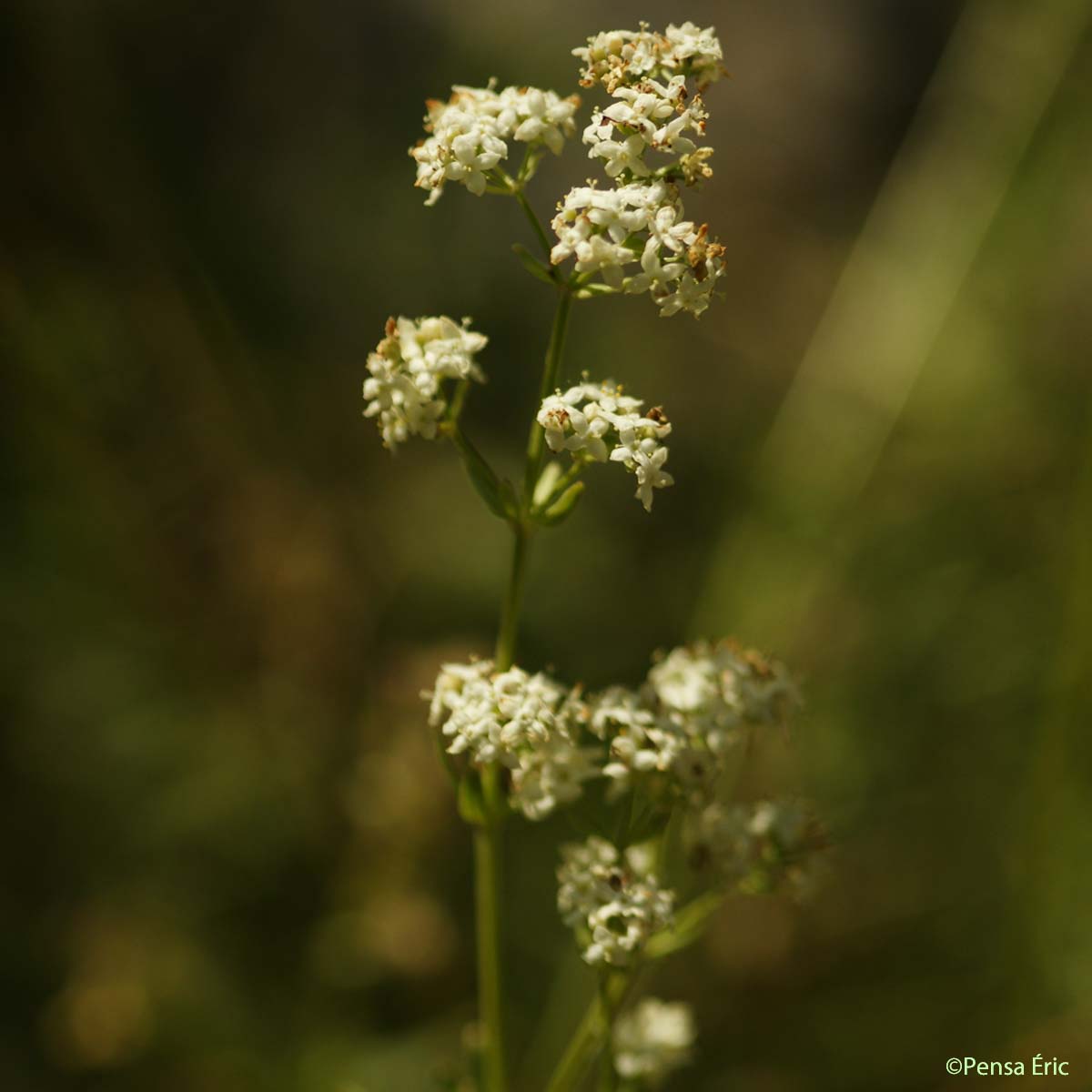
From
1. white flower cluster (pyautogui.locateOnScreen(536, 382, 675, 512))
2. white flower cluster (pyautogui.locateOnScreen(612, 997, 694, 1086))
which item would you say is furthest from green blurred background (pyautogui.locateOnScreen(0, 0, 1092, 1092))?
white flower cluster (pyautogui.locateOnScreen(536, 382, 675, 512))

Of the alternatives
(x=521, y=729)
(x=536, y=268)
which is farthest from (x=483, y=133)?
(x=521, y=729)

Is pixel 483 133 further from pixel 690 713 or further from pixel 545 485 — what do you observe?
pixel 690 713

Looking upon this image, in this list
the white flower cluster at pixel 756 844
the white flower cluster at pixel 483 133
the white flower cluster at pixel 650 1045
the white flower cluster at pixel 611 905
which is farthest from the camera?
the white flower cluster at pixel 650 1045

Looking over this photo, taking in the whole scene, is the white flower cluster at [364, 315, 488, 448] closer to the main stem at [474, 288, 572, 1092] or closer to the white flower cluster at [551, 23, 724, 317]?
the main stem at [474, 288, 572, 1092]

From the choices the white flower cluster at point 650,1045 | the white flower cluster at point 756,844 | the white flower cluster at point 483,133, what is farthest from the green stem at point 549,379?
the white flower cluster at point 650,1045

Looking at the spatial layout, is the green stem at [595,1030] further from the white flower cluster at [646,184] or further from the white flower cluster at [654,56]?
the white flower cluster at [654,56]

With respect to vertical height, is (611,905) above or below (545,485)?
below

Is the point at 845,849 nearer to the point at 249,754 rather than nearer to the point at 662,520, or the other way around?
the point at 662,520
